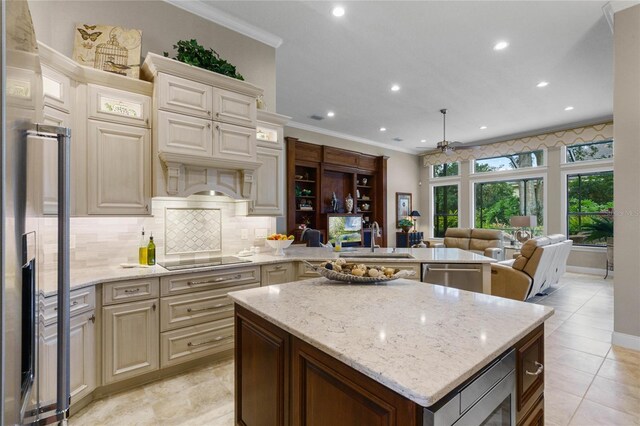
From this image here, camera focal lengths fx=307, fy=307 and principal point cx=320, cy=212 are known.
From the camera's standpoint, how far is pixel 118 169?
251 centimetres

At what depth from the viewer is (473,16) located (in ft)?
10.3

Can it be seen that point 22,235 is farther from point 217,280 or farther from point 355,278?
point 217,280

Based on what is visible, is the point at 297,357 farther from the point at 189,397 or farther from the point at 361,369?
the point at 189,397

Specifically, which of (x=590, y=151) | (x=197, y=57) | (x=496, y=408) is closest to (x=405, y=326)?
(x=496, y=408)

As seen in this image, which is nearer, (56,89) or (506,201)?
(56,89)

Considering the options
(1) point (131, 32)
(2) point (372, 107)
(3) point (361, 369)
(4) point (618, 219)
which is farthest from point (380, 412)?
(2) point (372, 107)

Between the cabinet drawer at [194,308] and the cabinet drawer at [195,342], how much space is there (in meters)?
0.05

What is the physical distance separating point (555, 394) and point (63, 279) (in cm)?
308

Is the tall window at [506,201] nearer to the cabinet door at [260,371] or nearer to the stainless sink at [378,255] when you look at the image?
the stainless sink at [378,255]

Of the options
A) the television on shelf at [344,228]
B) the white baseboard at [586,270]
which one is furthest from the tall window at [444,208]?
the television on shelf at [344,228]

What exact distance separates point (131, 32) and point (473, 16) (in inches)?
128

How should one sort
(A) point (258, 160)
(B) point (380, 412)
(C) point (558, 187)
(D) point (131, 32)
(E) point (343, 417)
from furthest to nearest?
(C) point (558, 187)
(A) point (258, 160)
(D) point (131, 32)
(E) point (343, 417)
(B) point (380, 412)

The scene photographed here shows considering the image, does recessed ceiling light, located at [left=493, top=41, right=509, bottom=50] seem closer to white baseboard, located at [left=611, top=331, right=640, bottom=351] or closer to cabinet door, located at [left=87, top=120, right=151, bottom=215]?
white baseboard, located at [left=611, top=331, right=640, bottom=351]

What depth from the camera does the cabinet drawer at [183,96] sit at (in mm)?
2600
